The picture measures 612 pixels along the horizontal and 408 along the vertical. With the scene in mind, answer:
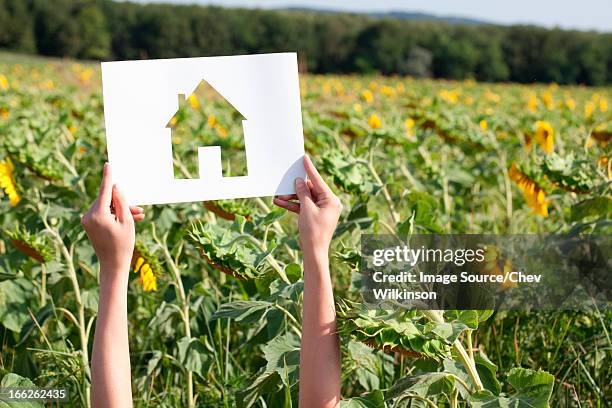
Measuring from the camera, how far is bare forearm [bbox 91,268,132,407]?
1013 millimetres

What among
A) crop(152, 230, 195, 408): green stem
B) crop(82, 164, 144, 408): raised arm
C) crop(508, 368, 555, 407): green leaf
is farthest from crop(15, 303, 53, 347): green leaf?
crop(508, 368, 555, 407): green leaf

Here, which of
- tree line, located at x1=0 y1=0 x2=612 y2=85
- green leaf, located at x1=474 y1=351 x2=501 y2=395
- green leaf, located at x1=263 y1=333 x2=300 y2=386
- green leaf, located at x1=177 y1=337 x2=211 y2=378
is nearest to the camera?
green leaf, located at x1=474 y1=351 x2=501 y2=395

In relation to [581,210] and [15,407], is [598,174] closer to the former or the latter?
[581,210]

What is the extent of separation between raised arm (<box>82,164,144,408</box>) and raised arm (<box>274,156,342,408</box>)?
8.7 inches

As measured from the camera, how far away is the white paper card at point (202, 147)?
104cm

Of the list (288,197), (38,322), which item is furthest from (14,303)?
(288,197)

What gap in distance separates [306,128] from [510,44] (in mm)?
28131

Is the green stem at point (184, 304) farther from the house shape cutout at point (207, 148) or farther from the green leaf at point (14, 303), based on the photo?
the green leaf at point (14, 303)

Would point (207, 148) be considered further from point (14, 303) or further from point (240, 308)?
point (14, 303)

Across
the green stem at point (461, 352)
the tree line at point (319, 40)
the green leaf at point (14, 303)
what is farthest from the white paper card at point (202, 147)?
the tree line at point (319, 40)

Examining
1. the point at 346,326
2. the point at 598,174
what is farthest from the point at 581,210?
the point at 346,326

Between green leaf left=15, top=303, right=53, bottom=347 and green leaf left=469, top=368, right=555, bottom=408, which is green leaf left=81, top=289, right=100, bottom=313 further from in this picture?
green leaf left=469, top=368, right=555, bottom=408

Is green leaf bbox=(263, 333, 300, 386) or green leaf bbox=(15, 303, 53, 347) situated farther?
green leaf bbox=(15, 303, 53, 347)

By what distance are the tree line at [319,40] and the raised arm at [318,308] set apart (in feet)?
78.5
